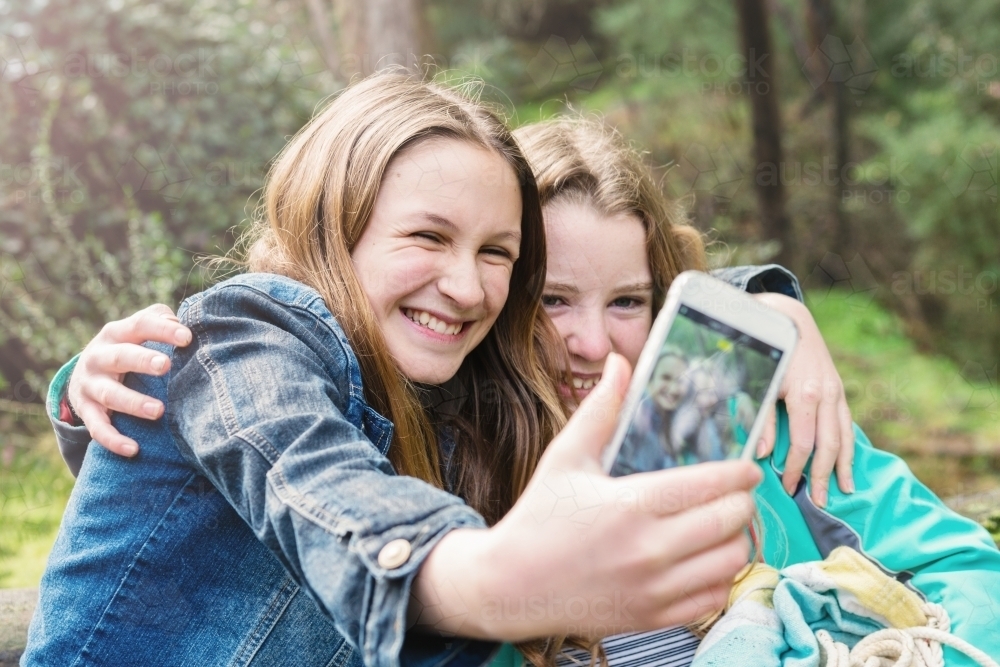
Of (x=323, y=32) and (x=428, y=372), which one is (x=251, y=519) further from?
(x=323, y=32)

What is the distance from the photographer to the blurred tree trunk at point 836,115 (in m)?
7.18

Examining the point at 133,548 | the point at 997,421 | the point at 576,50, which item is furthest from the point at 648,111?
the point at 133,548

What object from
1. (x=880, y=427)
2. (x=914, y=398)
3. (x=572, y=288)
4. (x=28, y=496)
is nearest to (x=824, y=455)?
(x=572, y=288)

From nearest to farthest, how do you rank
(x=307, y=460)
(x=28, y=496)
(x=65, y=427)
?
(x=307, y=460) < (x=65, y=427) < (x=28, y=496)

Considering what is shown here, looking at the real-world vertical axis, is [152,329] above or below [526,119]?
above

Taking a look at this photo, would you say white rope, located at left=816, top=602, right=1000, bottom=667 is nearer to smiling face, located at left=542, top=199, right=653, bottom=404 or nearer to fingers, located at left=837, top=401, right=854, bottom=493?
fingers, located at left=837, top=401, right=854, bottom=493

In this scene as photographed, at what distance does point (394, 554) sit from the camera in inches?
30.9

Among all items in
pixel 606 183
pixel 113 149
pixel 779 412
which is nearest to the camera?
pixel 779 412

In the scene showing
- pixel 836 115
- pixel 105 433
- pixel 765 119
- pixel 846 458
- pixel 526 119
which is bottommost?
pixel 836 115

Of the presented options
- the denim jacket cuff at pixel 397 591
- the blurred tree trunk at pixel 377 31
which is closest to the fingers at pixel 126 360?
the denim jacket cuff at pixel 397 591

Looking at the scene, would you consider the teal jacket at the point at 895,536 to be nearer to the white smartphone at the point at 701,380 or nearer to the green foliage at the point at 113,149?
the white smartphone at the point at 701,380

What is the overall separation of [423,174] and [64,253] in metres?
3.11

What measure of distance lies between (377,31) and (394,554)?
14.0ft

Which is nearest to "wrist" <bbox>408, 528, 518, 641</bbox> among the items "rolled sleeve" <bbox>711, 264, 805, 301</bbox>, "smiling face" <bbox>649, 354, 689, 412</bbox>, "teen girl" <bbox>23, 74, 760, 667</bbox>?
"teen girl" <bbox>23, 74, 760, 667</bbox>
